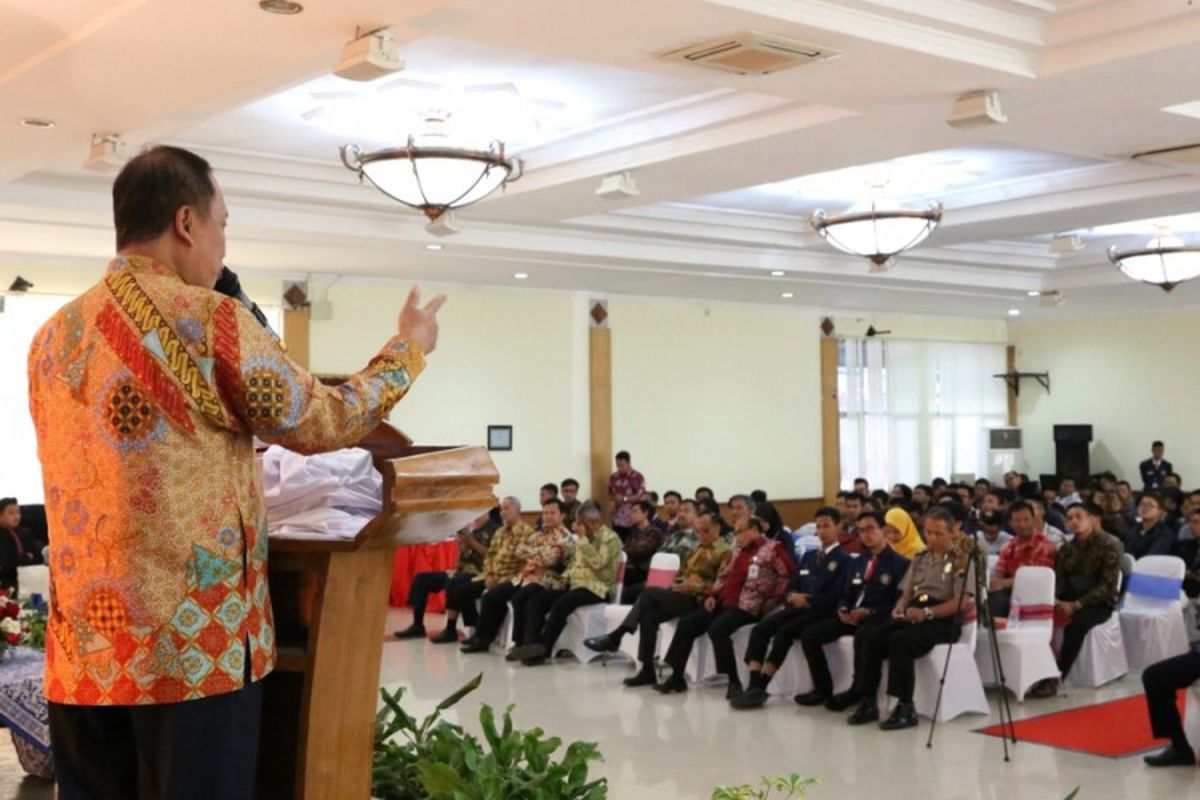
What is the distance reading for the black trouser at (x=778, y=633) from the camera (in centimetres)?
812

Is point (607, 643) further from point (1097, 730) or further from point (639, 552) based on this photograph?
point (1097, 730)

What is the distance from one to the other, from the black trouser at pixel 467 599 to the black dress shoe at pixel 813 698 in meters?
3.26

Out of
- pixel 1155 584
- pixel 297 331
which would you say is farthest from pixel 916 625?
pixel 297 331

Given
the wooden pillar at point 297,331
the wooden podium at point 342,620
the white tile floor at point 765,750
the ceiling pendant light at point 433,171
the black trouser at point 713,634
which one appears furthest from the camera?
Result: the wooden pillar at point 297,331

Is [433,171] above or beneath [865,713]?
above

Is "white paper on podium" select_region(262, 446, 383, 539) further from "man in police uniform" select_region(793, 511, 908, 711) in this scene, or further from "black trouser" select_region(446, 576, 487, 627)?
"black trouser" select_region(446, 576, 487, 627)

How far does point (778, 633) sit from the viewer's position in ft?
26.7

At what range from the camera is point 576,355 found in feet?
48.4

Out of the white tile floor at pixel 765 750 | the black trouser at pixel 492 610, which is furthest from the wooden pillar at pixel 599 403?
the white tile floor at pixel 765 750

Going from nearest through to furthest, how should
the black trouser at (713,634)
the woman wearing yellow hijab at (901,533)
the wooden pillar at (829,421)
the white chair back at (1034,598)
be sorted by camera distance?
the white chair back at (1034,598) < the black trouser at (713,634) < the woman wearing yellow hijab at (901,533) < the wooden pillar at (829,421)

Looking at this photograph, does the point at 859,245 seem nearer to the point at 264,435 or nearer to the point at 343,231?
the point at 343,231

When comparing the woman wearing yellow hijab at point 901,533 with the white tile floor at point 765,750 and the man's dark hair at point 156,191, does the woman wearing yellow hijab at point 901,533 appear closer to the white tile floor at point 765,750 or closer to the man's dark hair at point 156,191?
the white tile floor at point 765,750

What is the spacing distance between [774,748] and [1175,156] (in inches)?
161

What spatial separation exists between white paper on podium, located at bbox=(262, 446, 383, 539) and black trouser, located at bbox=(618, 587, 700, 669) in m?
6.89
